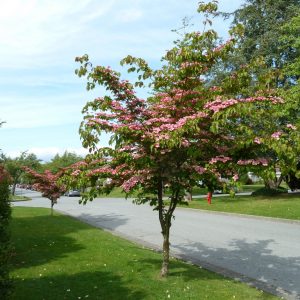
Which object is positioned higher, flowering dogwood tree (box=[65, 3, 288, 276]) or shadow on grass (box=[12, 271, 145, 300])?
flowering dogwood tree (box=[65, 3, 288, 276])

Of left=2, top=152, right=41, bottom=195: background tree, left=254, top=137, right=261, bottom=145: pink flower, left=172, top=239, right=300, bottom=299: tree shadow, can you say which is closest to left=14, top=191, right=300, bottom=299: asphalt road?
left=172, top=239, right=300, bottom=299: tree shadow

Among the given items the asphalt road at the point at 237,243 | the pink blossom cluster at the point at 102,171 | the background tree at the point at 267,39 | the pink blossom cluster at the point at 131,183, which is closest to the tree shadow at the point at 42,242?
the asphalt road at the point at 237,243

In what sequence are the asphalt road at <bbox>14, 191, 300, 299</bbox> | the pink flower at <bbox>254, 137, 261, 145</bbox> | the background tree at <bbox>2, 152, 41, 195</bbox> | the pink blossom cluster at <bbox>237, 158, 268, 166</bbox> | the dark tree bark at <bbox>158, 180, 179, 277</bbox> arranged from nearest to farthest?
the pink flower at <bbox>254, 137, 261, 145</bbox> < the pink blossom cluster at <bbox>237, 158, 268, 166</bbox> < the dark tree bark at <bbox>158, 180, 179, 277</bbox> < the asphalt road at <bbox>14, 191, 300, 299</bbox> < the background tree at <bbox>2, 152, 41, 195</bbox>

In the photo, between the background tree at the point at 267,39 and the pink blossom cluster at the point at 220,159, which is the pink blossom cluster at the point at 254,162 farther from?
the background tree at the point at 267,39

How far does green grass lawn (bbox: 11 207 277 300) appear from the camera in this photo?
6901mm

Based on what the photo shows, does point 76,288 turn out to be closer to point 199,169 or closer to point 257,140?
point 199,169

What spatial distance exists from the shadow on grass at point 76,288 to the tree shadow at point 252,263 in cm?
157

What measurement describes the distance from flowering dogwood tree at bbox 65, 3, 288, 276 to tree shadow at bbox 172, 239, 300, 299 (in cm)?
253

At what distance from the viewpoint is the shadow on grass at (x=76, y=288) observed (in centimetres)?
677

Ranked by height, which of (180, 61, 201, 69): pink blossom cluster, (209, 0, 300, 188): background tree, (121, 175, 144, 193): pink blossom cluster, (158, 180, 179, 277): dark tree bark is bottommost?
(158, 180, 179, 277): dark tree bark

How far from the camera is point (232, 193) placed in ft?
20.0

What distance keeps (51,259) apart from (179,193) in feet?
14.0

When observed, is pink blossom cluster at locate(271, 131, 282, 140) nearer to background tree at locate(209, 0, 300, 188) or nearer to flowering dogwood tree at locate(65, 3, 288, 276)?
flowering dogwood tree at locate(65, 3, 288, 276)

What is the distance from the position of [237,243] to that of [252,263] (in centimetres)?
281
